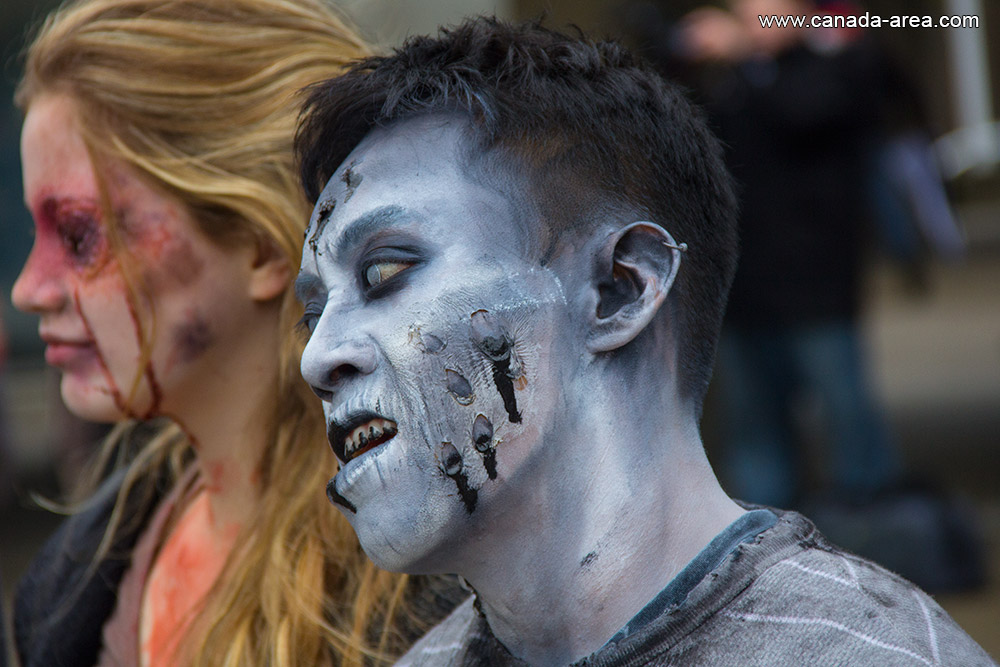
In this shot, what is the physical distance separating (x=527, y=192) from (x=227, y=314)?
0.92m

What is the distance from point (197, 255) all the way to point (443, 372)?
92cm

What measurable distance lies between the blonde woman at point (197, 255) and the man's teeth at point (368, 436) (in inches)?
26.2

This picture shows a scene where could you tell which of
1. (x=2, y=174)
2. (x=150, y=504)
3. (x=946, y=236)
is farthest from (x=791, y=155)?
(x=2, y=174)

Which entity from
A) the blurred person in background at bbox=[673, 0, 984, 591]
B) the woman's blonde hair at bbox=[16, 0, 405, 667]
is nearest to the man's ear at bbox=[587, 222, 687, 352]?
the woman's blonde hair at bbox=[16, 0, 405, 667]

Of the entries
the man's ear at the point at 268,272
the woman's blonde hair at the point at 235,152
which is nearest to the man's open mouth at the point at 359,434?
the woman's blonde hair at the point at 235,152

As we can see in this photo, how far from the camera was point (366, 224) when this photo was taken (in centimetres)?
153

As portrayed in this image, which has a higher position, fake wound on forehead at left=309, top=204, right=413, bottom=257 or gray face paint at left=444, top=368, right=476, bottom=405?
fake wound on forehead at left=309, top=204, right=413, bottom=257

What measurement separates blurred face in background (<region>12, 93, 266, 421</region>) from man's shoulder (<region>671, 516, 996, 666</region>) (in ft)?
3.95

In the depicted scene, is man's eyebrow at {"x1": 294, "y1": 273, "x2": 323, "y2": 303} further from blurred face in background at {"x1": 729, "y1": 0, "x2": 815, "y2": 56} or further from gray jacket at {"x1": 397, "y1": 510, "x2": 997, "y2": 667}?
blurred face in background at {"x1": 729, "y1": 0, "x2": 815, "y2": 56}

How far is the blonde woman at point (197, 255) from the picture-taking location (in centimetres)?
218

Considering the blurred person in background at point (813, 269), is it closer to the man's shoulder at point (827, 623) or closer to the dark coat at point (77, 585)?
the dark coat at point (77, 585)

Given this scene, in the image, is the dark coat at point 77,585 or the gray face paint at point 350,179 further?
the dark coat at point 77,585

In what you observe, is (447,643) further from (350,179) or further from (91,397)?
(91,397)

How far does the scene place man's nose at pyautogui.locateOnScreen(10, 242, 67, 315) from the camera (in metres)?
2.22
